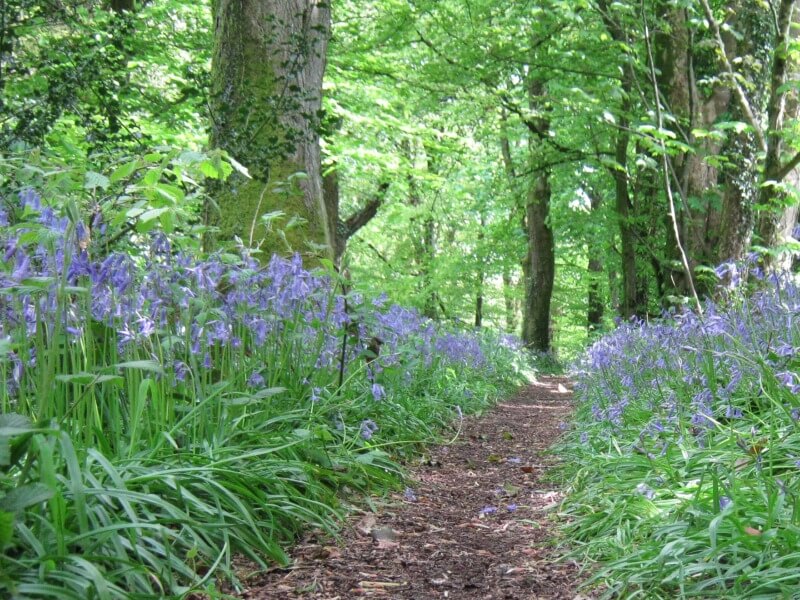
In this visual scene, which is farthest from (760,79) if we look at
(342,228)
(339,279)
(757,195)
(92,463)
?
(342,228)

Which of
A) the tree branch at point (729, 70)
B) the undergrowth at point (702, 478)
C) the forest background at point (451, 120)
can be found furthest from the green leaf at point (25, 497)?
the tree branch at point (729, 70)

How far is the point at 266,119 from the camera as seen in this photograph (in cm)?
470

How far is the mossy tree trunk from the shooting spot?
4.71 m

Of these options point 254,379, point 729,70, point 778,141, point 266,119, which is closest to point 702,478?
point 254,379

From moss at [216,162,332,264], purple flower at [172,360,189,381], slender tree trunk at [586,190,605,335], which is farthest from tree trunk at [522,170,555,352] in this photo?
purple flower at [172,360,189,381]

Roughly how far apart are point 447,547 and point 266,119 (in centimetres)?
312

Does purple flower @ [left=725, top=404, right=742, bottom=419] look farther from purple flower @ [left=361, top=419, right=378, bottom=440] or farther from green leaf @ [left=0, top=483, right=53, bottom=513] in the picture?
green leaf @ [left=0, top=483, right=53, bottom=513]

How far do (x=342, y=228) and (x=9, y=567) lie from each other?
11030 millimetres

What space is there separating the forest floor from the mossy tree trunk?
1800 millimetres

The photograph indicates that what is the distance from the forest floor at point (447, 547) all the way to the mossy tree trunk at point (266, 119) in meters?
1.80

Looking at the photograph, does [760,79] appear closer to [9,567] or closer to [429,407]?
[429,407]

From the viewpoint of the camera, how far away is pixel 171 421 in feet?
8.61

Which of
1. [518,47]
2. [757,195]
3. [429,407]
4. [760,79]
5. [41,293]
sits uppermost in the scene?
[518,47]

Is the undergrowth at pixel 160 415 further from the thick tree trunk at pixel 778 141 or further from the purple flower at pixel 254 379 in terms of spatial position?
the thick tree trunk at pixel 778 141
